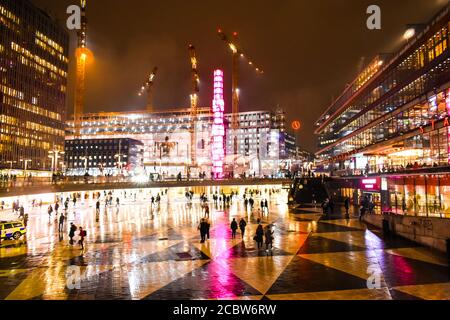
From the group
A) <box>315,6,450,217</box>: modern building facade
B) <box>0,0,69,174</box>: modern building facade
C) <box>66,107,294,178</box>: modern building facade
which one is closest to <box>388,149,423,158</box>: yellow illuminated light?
<box>315,6,450,217</box>: modern building facade

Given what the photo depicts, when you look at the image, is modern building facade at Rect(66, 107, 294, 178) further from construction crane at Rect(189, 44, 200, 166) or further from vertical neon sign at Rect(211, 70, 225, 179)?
vertical neon sign at Rect(211, 70, 225, 179)

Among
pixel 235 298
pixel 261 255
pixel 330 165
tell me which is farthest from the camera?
pixel 330 165

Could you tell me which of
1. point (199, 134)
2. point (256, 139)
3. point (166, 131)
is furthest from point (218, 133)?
point (166, 131)

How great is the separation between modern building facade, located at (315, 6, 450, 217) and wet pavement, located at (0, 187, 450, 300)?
5.21 m

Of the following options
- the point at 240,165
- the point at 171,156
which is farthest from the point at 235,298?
the point at 171,156

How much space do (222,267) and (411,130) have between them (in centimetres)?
3140

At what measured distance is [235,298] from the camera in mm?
13742

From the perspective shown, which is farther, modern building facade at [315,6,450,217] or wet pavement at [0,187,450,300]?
modern building facade at [315,6,450,217]

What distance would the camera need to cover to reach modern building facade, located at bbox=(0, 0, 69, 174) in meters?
103

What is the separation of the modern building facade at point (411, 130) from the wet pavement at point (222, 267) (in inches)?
Answer: 205

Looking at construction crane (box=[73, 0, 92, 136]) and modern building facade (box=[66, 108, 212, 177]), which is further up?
construction crane (box=[73, 0, 92, 136])

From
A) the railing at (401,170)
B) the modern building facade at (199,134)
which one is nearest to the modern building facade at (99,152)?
the modern building facade at (199,134)
